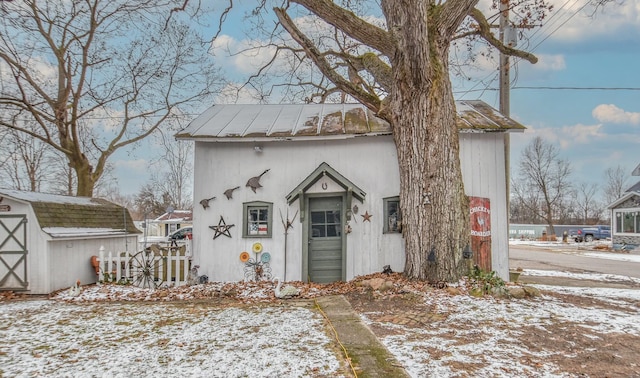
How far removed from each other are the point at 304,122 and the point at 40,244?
20.8 feet

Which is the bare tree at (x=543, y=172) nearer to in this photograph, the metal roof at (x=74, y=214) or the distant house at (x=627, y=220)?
the distant house at (x=627, y=220)

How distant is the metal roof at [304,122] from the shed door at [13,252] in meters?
3.86

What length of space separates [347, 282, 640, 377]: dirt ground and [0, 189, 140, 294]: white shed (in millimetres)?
6566

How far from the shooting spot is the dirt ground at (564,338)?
3.70 meters

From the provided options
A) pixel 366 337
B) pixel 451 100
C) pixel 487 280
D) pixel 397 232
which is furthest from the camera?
pixel 397 232

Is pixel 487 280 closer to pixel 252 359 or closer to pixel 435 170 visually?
pixel 435 170

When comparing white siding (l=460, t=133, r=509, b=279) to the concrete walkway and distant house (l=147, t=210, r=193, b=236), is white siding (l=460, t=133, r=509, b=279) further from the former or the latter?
distant house (l=147, t=210, r=193, b=236)

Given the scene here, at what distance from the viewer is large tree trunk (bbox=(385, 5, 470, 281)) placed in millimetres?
7020

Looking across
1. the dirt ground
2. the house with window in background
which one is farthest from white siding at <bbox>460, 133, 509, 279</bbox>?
the house with window in background

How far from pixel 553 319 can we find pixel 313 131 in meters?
5.70

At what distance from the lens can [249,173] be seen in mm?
8859

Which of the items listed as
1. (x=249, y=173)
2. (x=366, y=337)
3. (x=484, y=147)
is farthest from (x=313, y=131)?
(x=366, y=337)

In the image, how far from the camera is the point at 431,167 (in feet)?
23.5

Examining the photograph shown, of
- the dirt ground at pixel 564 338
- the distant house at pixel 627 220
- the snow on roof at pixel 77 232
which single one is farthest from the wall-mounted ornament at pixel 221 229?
the distant house at pixel 627 220
